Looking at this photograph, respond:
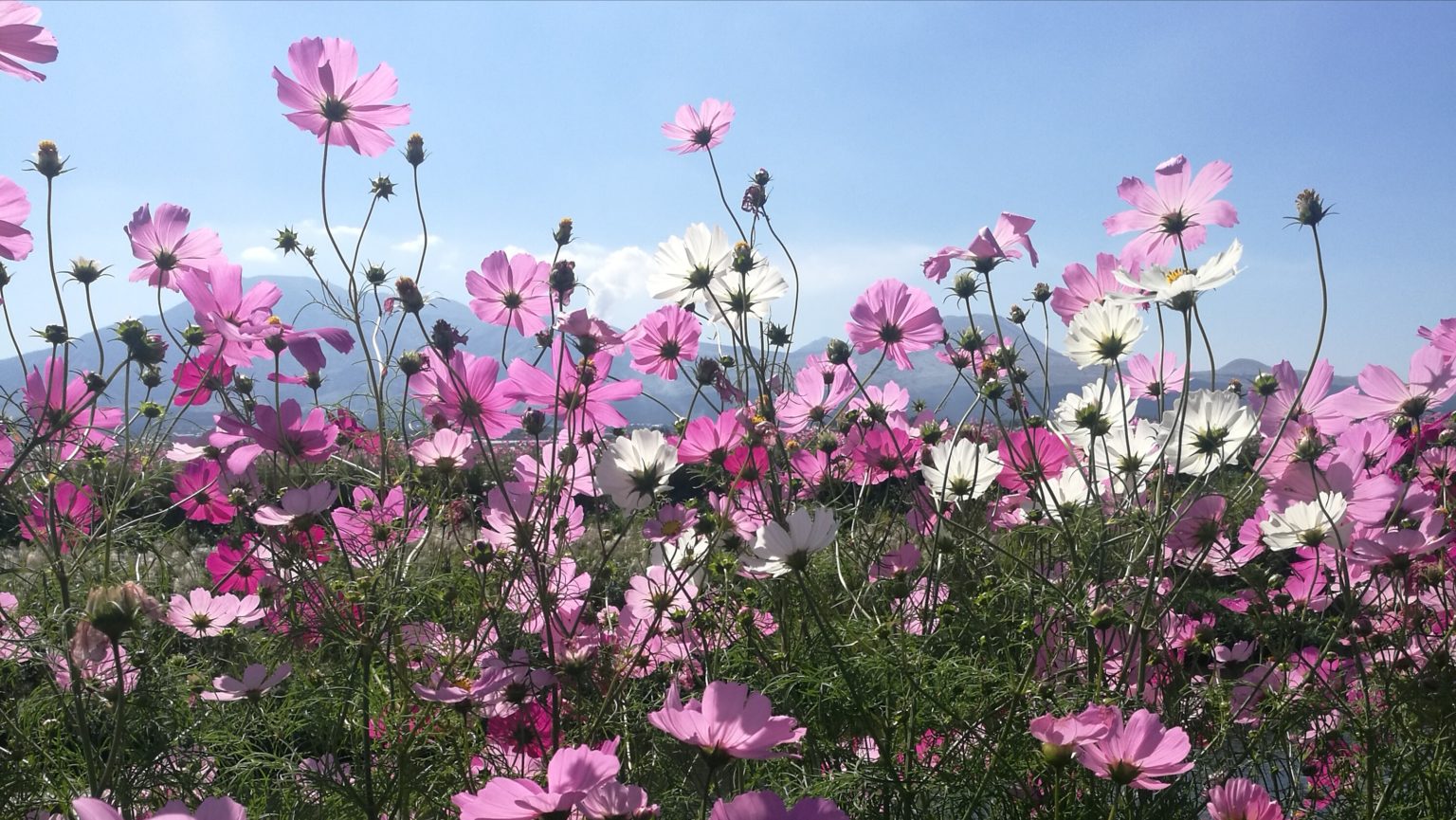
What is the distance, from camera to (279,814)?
0.79 m

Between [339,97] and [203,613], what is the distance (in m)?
0.64

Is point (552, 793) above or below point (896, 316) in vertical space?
below

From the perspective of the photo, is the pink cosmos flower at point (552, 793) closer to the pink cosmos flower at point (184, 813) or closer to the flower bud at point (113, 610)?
the pink cosmos flower at point (184, 813)

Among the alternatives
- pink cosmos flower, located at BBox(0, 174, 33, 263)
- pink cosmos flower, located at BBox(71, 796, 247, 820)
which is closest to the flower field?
pink cosmos flower, located at BBox(0, 174, 33, 263)

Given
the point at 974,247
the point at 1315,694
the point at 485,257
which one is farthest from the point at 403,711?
the point at 1315,694

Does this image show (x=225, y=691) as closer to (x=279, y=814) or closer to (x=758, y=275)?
(x=279, y=814)

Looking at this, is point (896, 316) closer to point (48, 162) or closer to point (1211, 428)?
point (1211, 428)

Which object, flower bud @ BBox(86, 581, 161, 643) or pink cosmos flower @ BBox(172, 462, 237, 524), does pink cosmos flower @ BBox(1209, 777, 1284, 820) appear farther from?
pink cosmos flower @ BBox(172, 462, 237, 524)

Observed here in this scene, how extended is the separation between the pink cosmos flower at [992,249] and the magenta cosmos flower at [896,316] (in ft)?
0.15

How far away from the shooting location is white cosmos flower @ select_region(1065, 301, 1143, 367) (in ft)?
2.79

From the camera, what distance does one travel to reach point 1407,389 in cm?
104

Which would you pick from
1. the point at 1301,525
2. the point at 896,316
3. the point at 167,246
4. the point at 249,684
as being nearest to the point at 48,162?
the point at 167,246

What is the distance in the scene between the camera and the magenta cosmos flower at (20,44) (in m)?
0.49

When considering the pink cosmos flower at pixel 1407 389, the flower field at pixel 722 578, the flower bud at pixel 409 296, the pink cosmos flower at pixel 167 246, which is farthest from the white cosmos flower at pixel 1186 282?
the pink cosmos flower at pixel 167 246
